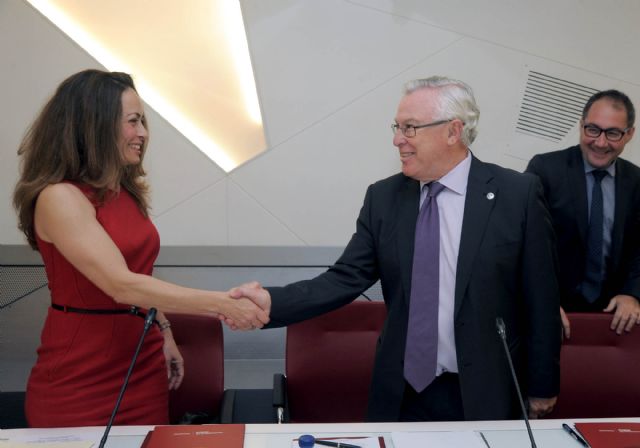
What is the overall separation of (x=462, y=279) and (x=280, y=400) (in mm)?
802

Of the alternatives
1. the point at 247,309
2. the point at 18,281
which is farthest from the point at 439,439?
the point at 18,281

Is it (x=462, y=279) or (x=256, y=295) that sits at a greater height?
(x=462, y=279)

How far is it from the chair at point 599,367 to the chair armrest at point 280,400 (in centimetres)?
105

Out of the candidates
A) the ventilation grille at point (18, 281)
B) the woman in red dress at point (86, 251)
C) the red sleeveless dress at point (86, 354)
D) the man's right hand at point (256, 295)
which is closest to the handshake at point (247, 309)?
the man's right hand at point (256, 295)

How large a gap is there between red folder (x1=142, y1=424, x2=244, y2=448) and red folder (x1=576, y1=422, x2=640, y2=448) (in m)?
0.94

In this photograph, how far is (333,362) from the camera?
9.17 ft

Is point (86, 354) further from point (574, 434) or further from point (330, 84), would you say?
point (330, 84)

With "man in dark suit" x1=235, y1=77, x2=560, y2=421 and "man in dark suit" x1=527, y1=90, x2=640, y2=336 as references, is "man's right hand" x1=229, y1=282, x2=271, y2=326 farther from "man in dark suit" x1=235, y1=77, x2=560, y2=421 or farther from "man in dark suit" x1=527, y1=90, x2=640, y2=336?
"man in dark suit" x1=527, y1=90, x2=640, y2=336

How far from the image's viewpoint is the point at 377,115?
4273mm

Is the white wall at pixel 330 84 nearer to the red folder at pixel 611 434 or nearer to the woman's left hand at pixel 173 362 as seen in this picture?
the woman's left hand at pixel 173 362

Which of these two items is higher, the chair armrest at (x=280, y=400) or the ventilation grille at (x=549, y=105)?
the ventilation grille at (x=549, y=105)

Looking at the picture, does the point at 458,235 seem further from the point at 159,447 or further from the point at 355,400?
the point at 159,447

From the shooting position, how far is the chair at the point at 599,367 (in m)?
2.63

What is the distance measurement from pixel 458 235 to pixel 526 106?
2304 mm
